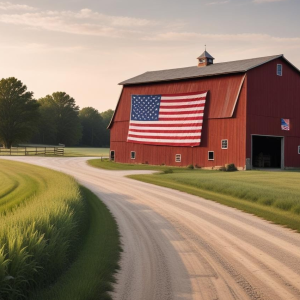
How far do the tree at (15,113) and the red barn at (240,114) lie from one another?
52112 millimetres

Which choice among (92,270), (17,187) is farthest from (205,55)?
(92,270)

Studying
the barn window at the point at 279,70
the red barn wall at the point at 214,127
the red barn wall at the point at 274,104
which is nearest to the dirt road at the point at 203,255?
the red barn wall at the point at 214,127

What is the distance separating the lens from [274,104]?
45.9 meters

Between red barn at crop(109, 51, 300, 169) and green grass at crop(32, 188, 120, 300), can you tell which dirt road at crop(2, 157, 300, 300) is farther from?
red barn at crop(109, 51, 300, 169)

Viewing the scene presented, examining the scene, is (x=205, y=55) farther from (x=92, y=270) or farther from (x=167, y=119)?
(x=92, y=270)

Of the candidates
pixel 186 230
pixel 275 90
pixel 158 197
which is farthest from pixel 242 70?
pixel 186 230

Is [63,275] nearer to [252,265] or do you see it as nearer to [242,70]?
[252,265]

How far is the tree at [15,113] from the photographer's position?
95.6 m

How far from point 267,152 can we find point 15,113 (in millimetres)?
64323

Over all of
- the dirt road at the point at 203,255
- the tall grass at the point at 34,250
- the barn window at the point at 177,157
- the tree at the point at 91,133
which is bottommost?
the dirt road at the point at 203,255

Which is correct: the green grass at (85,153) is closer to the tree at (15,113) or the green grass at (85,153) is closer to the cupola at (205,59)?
the tree at (15,113)

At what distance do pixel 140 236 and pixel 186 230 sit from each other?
1.71m

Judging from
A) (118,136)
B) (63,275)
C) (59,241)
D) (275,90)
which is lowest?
(63,275)

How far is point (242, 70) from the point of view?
141 ft
